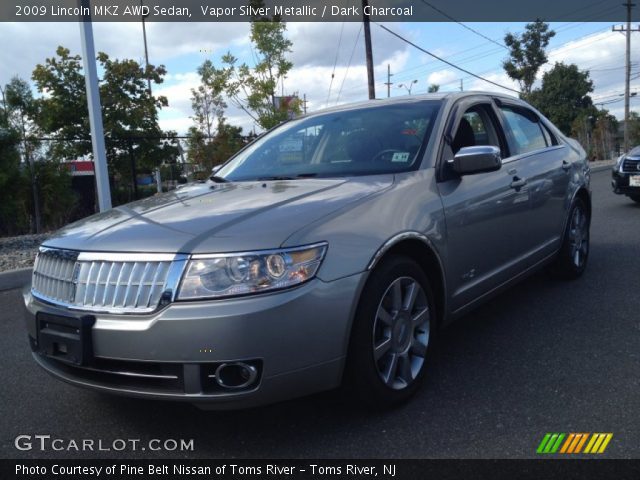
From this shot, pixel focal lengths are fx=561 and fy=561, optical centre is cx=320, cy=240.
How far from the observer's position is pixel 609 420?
8.54 ft

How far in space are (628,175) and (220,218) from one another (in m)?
9.51

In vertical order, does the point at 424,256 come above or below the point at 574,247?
above

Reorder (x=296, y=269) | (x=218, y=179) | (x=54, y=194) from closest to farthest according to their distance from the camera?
(x=296, y=269)
(x=218, y=179)
(x=54, y=194)

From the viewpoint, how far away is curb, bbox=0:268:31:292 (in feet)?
20.7

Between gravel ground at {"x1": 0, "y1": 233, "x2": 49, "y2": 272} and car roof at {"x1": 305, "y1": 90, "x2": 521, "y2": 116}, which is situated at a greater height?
car roof at {"x1": 305, "y1": 90, "x2": 521, "y2": 116}

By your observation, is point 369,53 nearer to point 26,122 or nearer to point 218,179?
point 26,122

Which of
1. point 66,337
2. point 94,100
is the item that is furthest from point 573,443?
point 94,100

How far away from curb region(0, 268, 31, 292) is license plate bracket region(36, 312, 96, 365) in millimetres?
4253

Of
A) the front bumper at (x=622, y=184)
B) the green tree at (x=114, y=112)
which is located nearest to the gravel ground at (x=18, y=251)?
the green tree at (x=114, y=112)

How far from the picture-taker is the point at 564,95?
47156 millimetres

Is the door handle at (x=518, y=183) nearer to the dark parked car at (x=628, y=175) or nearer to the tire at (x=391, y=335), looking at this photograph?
the tire at (x=391, y=335)

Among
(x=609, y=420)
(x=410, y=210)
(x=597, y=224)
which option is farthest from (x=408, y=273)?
(x=597, y=224)

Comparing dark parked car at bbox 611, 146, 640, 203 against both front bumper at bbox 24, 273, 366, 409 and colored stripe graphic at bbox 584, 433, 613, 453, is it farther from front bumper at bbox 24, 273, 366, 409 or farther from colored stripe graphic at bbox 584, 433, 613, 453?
front bumper at bbox 24, 273, 366, 409
